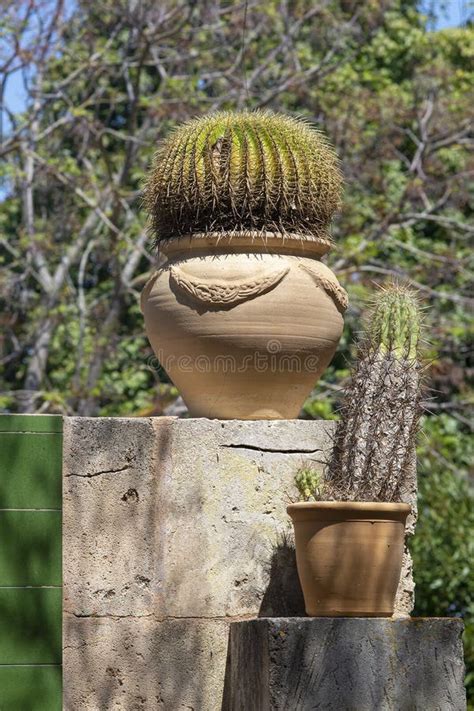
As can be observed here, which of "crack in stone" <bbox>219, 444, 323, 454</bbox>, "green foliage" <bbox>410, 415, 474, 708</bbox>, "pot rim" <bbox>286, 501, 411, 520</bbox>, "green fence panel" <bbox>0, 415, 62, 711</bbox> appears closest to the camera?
"pot rim" <bbox>286, 501, 411, 520</bbox>

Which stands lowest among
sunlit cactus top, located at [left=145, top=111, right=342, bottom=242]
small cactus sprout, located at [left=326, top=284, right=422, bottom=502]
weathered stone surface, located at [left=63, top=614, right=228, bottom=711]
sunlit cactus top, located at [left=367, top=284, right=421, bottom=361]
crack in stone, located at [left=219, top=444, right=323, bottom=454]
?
weathered stone surface, located at [left=63, top=614, right=228, bottom=711]

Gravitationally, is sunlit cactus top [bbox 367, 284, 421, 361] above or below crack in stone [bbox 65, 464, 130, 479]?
above

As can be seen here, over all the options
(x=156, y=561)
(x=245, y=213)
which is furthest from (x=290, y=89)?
(x=156, y=561)

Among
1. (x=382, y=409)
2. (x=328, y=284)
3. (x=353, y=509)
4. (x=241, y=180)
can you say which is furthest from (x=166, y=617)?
(x=241, y=180)

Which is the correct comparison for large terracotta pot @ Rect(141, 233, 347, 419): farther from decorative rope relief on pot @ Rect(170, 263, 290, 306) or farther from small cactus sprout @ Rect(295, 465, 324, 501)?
small cactus sprout @ Rect(295, 465, 324, 501)

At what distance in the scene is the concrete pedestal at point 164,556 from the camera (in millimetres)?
3877

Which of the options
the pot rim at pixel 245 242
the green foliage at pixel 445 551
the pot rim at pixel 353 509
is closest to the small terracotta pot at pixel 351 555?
the pot rim at pixel 353 509

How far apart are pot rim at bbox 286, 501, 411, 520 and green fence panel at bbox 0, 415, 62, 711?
82 centimetres

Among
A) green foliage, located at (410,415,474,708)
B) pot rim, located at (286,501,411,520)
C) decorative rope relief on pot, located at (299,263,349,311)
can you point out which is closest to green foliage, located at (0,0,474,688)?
green foliage, located at (410,415,474,708)

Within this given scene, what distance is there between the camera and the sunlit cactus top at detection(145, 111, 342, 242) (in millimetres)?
4172

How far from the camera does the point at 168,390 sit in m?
9.31

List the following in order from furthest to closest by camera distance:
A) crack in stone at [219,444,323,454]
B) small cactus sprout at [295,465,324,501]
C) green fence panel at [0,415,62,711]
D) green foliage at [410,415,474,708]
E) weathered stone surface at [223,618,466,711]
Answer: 1. green foliage at [410,415,474,708]
2. crack in stone at [219,444,323,454]
3. small cactus sprout at [295,465,324,501]
4. green fence panel at [0,415,62,711]
5. weathered stone surface at [223,618,466,711]

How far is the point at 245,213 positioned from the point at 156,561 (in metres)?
1.23

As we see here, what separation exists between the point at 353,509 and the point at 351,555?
0.14m
